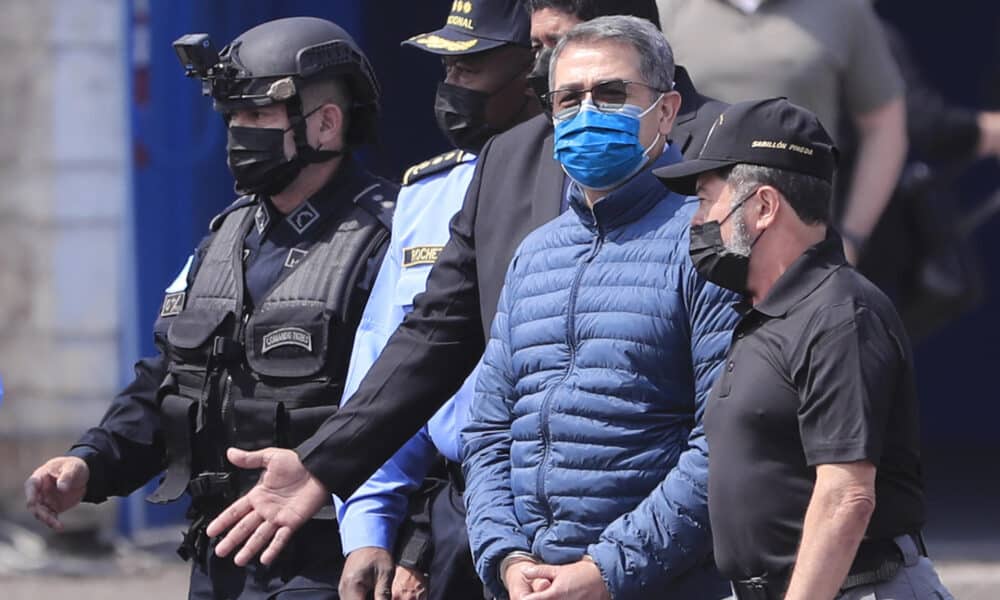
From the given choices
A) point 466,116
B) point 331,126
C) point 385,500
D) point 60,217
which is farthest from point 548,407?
point 60,217

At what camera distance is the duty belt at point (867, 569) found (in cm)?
333

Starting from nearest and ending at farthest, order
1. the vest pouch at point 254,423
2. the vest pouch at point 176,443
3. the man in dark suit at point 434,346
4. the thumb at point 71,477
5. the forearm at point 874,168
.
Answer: the man in dark suit at point 434,346 < the vest pouch at point 254,423 < the vest pouch at point 176,443 < the thumb at point 71,477 < the forearm at point 874,168

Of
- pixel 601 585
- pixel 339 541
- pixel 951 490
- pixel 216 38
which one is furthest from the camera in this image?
pixel 951 490

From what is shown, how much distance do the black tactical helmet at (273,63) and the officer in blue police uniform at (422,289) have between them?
0.19 m

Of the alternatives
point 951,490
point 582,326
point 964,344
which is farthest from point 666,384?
point 964,344

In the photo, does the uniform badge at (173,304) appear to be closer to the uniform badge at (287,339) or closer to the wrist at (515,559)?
the uniform badge at (287,339)

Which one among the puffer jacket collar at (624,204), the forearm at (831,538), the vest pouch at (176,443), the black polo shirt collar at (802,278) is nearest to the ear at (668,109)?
the puffer jacket collar at (624,204)

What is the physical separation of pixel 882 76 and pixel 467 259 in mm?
1967

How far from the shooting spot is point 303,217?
4723 millimetres

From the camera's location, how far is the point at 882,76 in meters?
5.74

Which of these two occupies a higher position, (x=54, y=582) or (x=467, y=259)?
(x=467, y=259)

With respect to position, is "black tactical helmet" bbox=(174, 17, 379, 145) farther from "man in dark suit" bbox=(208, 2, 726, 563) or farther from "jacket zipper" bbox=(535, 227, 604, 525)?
"jacket zipper" bbox=(535, 227, 604, 525)

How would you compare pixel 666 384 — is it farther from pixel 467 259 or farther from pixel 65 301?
pixel 65 301

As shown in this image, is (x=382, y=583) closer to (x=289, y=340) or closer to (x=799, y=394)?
(x=289, y=340)
